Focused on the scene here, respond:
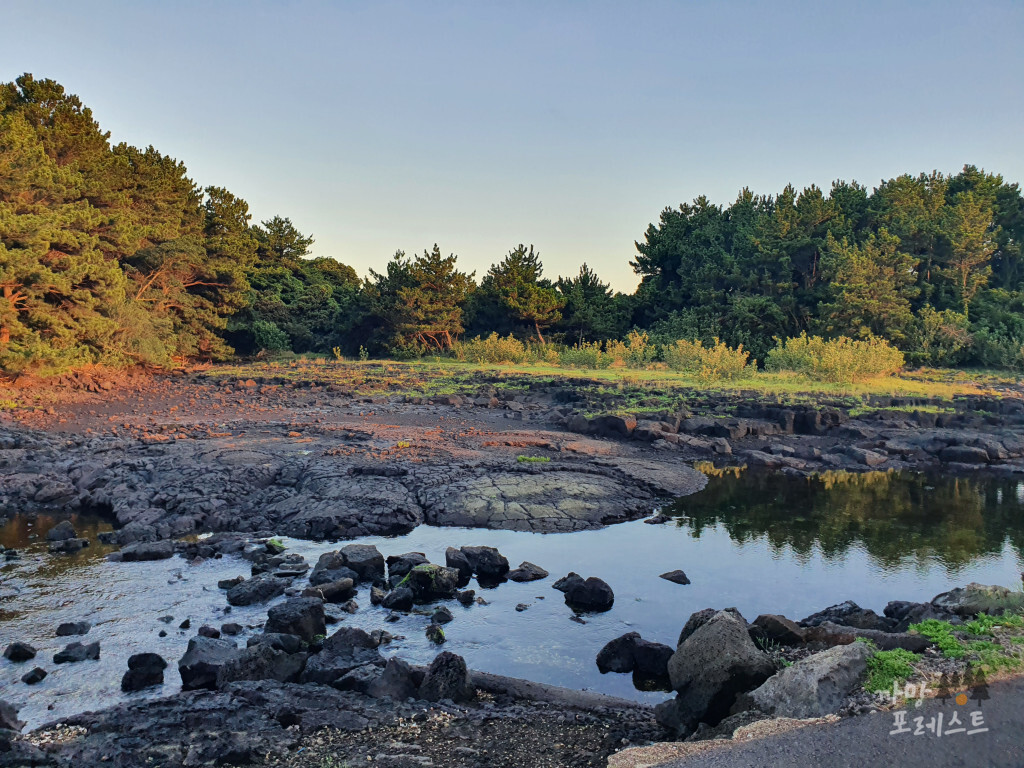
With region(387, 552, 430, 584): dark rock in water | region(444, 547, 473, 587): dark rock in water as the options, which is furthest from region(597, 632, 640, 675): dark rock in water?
region(387, 552, 430, 584): dark rock in water

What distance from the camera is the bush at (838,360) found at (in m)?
25.2

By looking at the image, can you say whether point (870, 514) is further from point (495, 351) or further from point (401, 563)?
point (495, 351)

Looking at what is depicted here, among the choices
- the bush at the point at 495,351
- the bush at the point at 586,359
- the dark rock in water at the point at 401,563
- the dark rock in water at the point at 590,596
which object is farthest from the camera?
the bush at the point at 495,351

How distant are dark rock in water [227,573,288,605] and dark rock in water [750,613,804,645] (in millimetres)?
4481

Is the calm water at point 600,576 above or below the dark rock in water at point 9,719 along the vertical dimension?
below

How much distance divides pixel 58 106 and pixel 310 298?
18.2 m

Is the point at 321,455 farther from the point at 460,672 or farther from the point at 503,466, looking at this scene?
the point at 460,672

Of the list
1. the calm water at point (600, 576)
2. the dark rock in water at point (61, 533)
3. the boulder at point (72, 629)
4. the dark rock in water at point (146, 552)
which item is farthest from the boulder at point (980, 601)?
the dark rock in water at point (61, 533)

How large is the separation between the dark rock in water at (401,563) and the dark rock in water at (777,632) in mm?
3471

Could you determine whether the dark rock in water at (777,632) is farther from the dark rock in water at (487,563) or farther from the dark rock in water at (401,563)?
the dark rock in water at (401,563)

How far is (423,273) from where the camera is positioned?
41.3 meters

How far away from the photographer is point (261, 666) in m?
5.12

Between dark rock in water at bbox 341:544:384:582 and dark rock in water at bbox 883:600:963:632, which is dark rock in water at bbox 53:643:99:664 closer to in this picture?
dark rock in water at bbox 341:544:384:582

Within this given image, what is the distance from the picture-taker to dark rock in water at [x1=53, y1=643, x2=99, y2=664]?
5531mm
